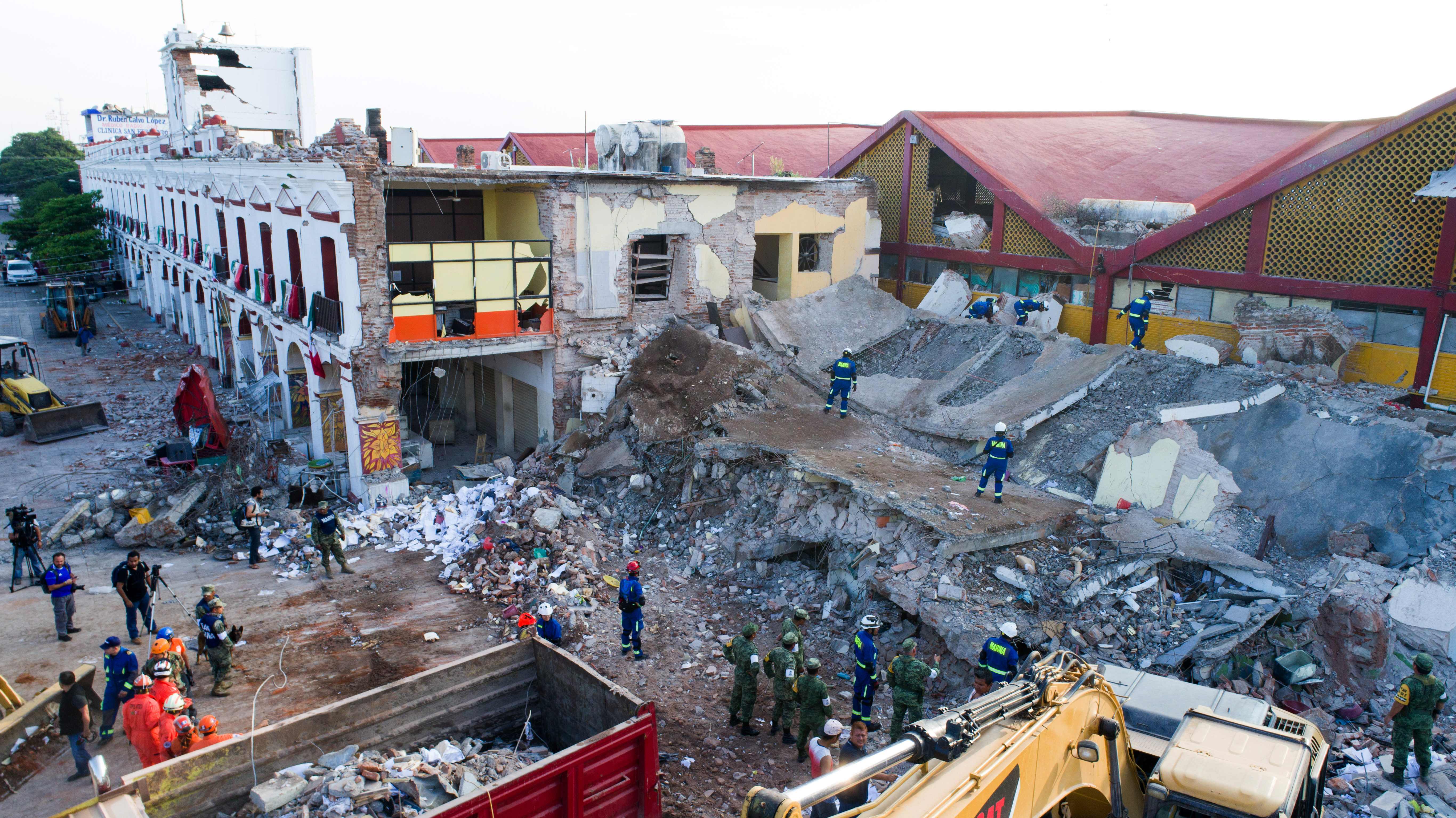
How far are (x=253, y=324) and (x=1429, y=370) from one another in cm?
2392

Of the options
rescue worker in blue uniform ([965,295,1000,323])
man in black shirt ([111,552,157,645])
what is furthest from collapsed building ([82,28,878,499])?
man in black shirt ([111,552,157,645])

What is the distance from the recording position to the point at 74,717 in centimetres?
816

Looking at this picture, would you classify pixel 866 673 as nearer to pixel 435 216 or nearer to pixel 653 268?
pixel 653 268

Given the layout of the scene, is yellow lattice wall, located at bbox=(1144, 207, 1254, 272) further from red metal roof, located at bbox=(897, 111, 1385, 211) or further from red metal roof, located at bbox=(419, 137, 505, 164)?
red metal roof, located at bbox=(419, 137, 505, 164)

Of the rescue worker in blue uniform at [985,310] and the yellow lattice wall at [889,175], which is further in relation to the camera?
the yellow lattice wall at [889,175]

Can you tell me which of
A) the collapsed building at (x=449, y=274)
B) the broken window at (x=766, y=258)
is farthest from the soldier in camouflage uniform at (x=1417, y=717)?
the broken window at (x=766, y=258)

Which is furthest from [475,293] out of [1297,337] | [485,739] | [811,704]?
[1297,337]

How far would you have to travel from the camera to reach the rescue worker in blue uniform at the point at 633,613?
9906 millimetres

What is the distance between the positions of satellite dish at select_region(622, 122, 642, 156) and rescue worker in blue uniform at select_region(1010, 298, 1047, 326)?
847 centimetres

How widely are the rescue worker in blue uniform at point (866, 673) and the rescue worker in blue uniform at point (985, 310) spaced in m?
11.3

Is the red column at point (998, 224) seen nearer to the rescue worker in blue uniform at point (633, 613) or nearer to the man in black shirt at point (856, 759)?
the rescue worker in blue uniform at point (633, 613)

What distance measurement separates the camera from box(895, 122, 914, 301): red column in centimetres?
2192

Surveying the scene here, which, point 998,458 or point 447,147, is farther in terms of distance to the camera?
point 447,147

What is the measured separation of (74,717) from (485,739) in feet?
12.6
